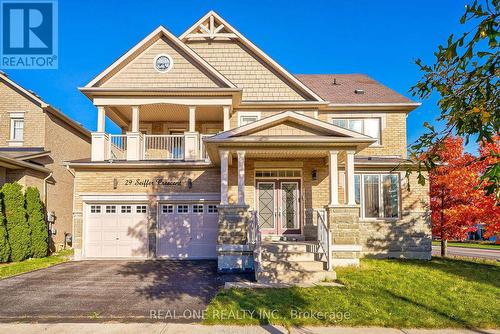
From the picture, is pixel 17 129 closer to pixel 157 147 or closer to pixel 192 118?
pixel 157 147

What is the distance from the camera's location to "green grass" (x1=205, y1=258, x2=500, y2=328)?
20.2 ft

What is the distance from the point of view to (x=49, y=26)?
1404 cm

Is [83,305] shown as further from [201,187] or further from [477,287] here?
[477,287]

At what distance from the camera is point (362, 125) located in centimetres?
1523

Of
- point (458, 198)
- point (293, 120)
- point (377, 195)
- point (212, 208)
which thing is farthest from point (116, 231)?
point (458, 198)

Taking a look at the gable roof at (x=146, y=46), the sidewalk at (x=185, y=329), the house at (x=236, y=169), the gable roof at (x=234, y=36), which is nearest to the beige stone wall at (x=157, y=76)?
the house at (x=236, y=169)

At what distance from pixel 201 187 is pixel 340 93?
26.4 feet

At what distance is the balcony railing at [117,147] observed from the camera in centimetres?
1374

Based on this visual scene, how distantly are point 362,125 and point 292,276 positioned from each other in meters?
8.55

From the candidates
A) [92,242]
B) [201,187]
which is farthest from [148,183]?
[92,242]

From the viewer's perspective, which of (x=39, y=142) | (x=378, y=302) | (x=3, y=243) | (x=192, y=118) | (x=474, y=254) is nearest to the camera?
(x=378, y=302)

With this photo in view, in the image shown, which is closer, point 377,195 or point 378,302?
point 378,302

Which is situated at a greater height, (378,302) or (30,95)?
(30,95)

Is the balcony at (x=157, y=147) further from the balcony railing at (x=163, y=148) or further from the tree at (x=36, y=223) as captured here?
the tree at (x=36, y=223)
